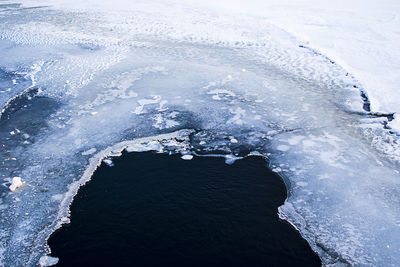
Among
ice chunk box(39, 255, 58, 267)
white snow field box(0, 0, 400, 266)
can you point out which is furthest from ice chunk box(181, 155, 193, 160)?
ice chunk box(39, 255, 58, 267)

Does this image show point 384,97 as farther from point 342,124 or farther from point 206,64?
point 206,64

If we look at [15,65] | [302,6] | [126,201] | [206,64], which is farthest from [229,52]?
[302,6]

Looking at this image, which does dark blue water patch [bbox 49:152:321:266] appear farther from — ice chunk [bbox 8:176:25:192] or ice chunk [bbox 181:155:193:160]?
ice chunk [bbox 8:176:25:192]

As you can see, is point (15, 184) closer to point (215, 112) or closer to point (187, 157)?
point (187, 157)

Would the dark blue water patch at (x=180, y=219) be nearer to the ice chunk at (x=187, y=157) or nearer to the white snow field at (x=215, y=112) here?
the ice chunk at (x=187, y=157)

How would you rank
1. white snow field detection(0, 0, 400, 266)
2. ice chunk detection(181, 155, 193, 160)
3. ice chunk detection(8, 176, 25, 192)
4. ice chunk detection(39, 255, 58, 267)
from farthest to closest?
ice chunk detection(181, 155, 193, 160), ice chunk detection(8, 176, 25, 192), white snow field detection(0, 0, 400, 266), ice chunk detection(39, 255, 58, 267)

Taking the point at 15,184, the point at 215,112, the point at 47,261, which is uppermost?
the point at 215,112

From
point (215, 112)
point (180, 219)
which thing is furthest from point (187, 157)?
point (215, 112)
